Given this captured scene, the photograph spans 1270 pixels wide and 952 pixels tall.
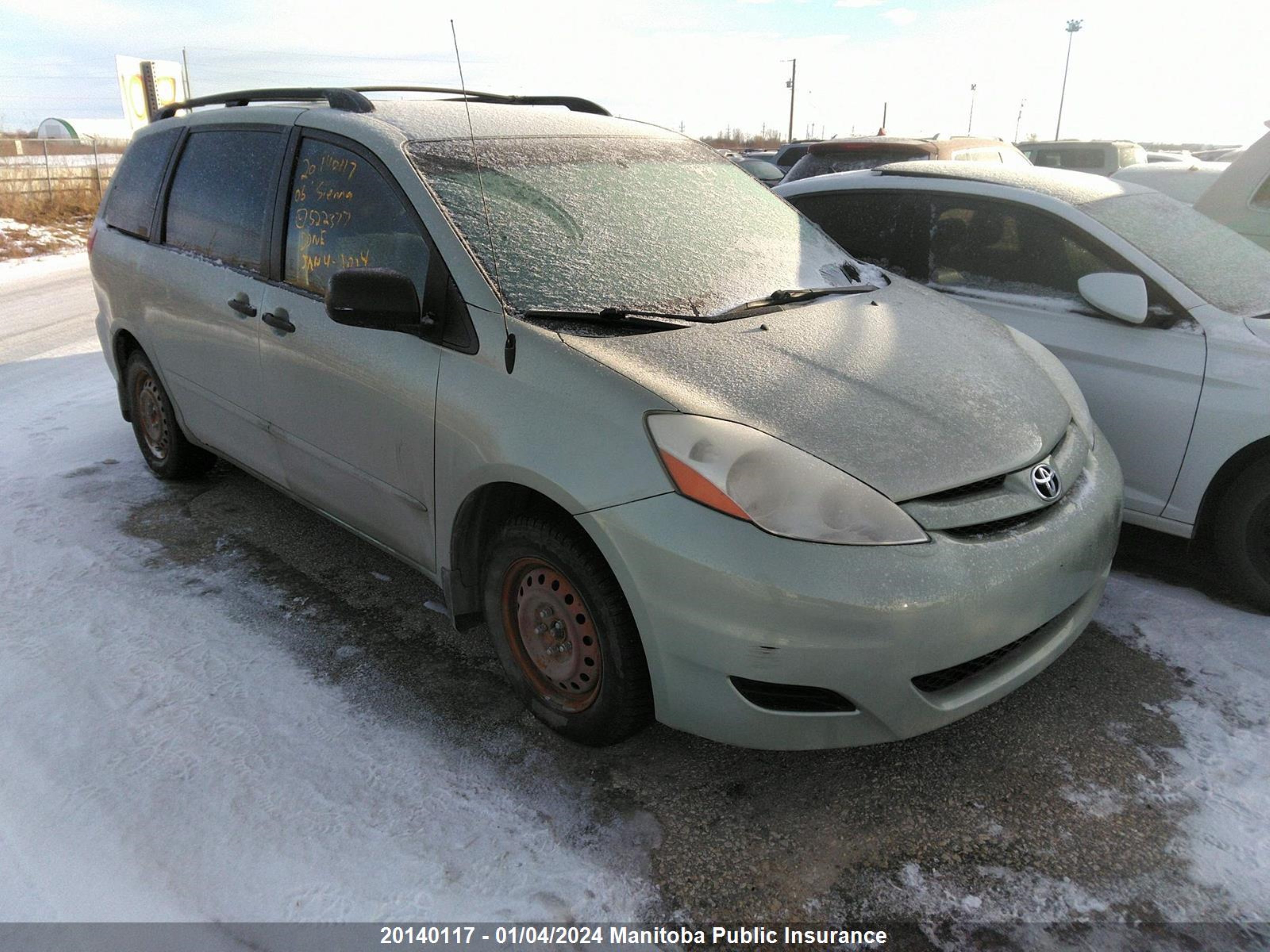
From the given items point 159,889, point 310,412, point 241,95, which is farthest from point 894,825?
point 241,95

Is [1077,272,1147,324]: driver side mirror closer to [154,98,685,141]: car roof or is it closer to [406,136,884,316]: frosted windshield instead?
[406,136,884,316]: frosted windshield

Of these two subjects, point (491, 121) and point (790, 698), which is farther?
point (491, 121)

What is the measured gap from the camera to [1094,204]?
→ 402cm

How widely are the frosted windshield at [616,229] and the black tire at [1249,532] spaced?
150 centimetres

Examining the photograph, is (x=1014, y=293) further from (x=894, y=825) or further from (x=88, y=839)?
(x=88, y=839)

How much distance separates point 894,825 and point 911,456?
95 centimetres

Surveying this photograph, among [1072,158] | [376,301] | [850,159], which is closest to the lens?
[376,301]

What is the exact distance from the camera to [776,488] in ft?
7.30

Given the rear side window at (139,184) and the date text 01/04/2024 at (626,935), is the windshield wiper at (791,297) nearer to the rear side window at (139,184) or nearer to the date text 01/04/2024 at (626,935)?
the date text 01/04/2024 at (626,935)

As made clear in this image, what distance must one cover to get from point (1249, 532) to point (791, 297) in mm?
1887

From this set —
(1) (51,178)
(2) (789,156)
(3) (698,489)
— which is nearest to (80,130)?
(1) (51,178)

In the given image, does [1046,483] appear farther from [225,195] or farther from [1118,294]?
[225,195]

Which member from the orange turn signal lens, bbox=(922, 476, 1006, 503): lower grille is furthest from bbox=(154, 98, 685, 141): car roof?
bbox=(922, 476, 1006, 503): lower grille

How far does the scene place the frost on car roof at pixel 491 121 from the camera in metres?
3.16
